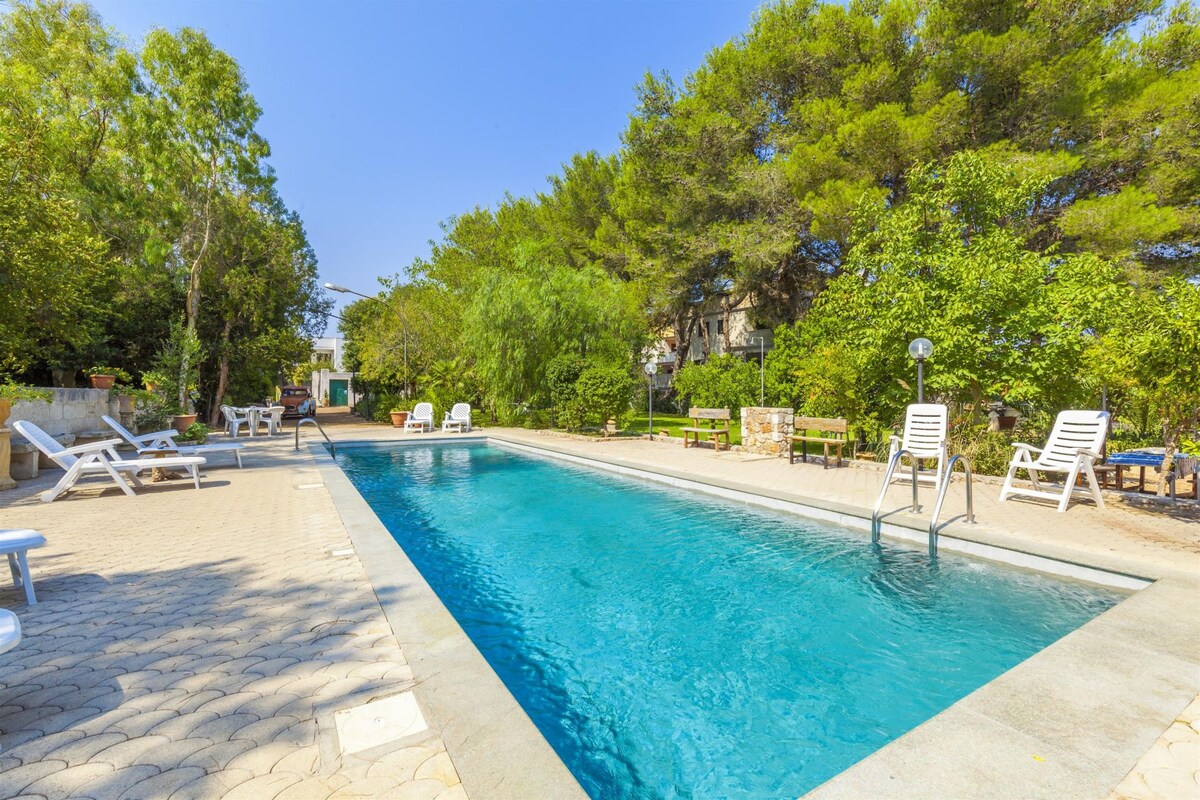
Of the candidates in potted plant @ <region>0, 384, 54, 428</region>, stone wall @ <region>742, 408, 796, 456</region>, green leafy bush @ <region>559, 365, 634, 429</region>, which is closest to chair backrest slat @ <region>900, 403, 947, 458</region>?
stone wall @ <region>742, 408, 796, 456</region>

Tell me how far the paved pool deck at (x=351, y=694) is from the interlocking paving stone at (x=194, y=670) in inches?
0.5

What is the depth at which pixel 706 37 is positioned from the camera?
20562 millimetres

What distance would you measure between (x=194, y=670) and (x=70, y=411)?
513 inches

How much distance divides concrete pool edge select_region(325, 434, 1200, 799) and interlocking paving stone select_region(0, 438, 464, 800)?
1177 mm

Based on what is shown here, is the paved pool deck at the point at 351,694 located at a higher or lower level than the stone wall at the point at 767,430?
lower

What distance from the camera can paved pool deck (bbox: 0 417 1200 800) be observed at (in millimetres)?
1987

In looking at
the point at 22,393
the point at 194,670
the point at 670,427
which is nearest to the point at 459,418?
the point at 670,427

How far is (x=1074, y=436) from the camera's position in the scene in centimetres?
711

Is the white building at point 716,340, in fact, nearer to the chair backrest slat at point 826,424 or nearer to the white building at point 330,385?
the chair backrest slat at point 826,424

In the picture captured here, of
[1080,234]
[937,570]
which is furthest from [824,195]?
[937,570]

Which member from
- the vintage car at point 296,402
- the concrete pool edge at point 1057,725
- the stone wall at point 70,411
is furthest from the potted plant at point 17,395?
the vintage car at point 296,402

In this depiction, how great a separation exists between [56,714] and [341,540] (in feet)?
9.86

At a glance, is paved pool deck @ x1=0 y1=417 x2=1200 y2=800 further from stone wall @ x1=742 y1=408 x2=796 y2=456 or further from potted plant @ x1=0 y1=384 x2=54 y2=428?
stone wall @ x1=742 y1=408 x2=796 y2=456

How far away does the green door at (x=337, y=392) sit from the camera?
50969mm
